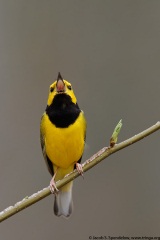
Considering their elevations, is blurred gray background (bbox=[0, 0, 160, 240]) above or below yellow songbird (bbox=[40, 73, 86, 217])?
above

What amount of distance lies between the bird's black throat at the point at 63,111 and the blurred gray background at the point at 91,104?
1038mm

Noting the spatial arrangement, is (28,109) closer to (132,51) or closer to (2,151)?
(2,151)

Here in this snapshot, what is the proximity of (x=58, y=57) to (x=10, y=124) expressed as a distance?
96 cm

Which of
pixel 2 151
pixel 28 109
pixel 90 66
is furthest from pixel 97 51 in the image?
pixel 2 151

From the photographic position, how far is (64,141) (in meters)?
3.28

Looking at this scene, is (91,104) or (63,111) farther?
(91,104)

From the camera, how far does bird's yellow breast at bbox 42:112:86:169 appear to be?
10.8 ft

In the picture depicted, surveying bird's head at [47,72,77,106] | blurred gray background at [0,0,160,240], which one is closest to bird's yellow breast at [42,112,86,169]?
bird's head at [47,72,77,106]

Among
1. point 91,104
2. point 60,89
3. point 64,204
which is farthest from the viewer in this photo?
point 91,104

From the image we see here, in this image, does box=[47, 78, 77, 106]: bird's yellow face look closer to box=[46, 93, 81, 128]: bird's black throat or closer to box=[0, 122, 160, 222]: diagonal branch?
box=[46, 93, 81, 128]: bird's black throat

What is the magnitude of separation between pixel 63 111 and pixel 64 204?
2.31ft

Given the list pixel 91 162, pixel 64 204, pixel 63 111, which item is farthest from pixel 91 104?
pixel 91 162

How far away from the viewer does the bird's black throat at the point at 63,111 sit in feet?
10.8

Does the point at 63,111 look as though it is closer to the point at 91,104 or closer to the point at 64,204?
the point at 64,204
